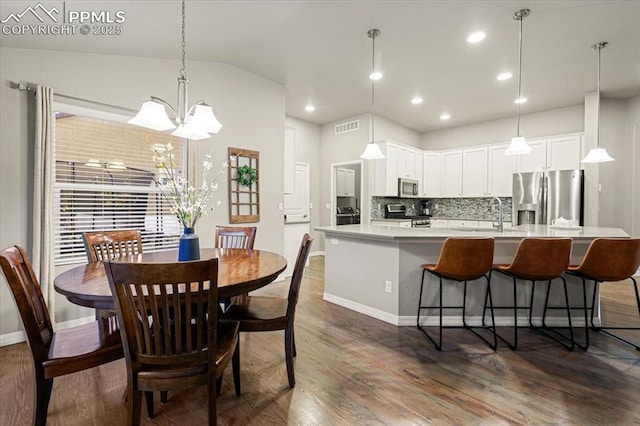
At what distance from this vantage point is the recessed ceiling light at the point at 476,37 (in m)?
3.31

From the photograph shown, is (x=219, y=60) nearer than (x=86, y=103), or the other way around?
(x=86, y=103)

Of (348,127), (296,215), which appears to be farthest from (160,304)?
(348,127)

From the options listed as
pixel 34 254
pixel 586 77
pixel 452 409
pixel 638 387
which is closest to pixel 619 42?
pixel 586 77

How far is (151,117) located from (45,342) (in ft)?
4.46

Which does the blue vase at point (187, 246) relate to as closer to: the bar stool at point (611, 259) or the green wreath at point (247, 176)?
the green wreath at point (247, 176)

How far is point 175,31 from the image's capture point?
116 inches

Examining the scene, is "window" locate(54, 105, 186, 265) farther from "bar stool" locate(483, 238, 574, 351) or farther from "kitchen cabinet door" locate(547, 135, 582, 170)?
"kitchen cabinet door" locate(547, 135, 582, 170)

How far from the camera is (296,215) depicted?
627 cm

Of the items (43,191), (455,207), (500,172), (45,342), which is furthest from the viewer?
(455,207)

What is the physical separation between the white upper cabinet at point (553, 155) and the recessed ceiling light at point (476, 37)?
10.8ft

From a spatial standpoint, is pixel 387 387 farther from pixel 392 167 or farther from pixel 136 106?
pixel 392 167

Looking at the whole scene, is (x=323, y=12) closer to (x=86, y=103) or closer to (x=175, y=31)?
(x=175, y=31)

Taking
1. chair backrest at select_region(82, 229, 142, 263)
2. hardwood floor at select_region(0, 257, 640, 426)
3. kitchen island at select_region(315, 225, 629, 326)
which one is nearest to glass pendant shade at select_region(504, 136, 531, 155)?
kitchen island at select_region(315, 225, 629, 326)

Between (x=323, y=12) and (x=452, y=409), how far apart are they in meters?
3.30
